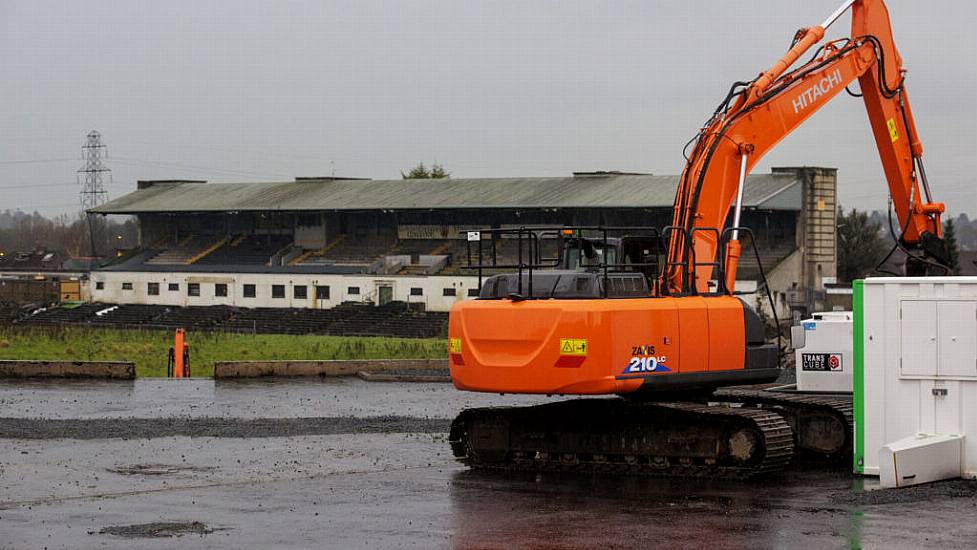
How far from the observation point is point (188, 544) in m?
13.9

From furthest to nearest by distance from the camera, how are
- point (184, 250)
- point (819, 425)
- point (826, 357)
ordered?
1. point (184, 250)
2. point (826, 357)
3. point (819, 425)

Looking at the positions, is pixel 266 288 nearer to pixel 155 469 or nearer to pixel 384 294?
pixel 384 294

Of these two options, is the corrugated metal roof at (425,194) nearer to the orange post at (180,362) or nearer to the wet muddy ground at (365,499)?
the orange post at (180,362)

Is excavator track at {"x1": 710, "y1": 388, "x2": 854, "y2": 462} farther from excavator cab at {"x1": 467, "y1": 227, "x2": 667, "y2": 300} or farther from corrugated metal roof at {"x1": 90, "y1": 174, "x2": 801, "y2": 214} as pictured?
corrugated metal roof at {"x1": 90, "y1": 174, "x2": 801, "y2": 214}

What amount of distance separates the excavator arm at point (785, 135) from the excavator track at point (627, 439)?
184 centimetres

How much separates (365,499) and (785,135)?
9.02 meters

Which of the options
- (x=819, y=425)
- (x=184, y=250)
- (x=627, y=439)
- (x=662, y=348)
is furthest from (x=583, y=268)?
(x=184, y=250)

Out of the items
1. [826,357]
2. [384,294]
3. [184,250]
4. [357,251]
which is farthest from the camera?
[184,250]

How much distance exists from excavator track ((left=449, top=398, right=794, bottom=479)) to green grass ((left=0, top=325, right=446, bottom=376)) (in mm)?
21569

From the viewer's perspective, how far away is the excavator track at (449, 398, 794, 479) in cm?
1859

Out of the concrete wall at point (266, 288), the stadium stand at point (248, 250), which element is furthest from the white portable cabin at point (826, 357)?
the stadium stand at point (248, 250)

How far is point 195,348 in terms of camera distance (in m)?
48.2

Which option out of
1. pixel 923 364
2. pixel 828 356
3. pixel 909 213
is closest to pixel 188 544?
pixel 923 364

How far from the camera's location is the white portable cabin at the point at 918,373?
17656 millimetres
